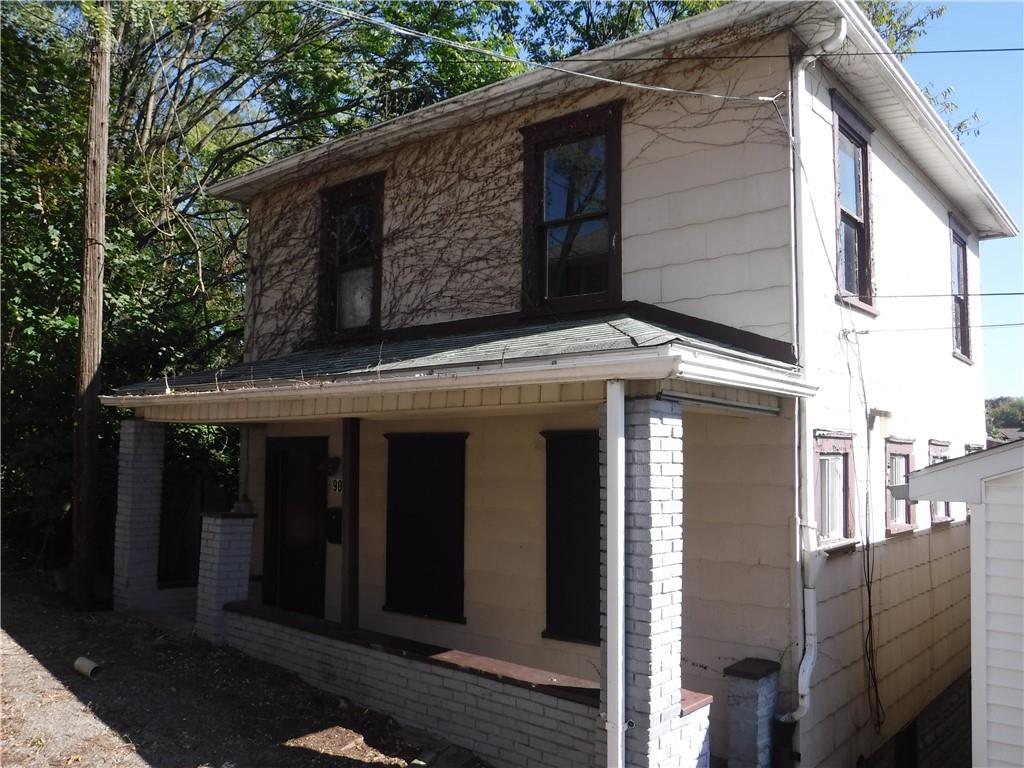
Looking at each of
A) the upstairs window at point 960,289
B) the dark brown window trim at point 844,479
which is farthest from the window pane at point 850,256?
the upstairs window at point 960,289

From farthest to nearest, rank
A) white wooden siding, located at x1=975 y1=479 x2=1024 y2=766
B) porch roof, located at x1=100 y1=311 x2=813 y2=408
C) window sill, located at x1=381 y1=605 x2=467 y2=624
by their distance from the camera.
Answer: window sill, located at x1=381 y1=605 x2=467 y2=624
porch roof, located at x1=100 y1=311 x2=813 y2=408
white wooden siding, located at x1=975 y1=479 x2=1024 y2=766

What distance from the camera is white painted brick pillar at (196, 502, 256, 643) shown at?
8023 millimetres

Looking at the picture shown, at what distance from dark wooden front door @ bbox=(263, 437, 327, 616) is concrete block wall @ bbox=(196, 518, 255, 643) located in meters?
1.29

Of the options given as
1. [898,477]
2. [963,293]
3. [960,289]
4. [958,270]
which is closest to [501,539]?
[898,477]

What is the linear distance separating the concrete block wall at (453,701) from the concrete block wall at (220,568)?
61 cm

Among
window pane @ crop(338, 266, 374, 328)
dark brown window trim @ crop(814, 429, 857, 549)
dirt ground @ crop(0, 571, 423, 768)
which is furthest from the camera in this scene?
window pane @ crop(338, 266, 374, 328)

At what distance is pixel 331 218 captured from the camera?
9609mm

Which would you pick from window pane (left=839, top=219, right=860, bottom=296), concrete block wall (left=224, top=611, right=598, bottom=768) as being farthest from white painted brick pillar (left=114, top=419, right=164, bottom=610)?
window pane (left=839, top=219, right=860, bottom=296)

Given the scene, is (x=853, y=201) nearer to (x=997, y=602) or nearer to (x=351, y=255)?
(x=997, y=602)

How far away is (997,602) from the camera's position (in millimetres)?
4500

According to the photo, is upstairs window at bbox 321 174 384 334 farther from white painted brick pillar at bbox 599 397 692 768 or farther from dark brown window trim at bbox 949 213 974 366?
dark brown window trim at bbox 949 213 974 366

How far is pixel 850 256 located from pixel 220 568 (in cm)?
681

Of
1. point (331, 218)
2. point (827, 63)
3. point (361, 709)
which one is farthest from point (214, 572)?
point (827, 63)

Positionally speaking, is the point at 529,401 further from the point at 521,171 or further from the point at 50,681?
the point at 50,681
